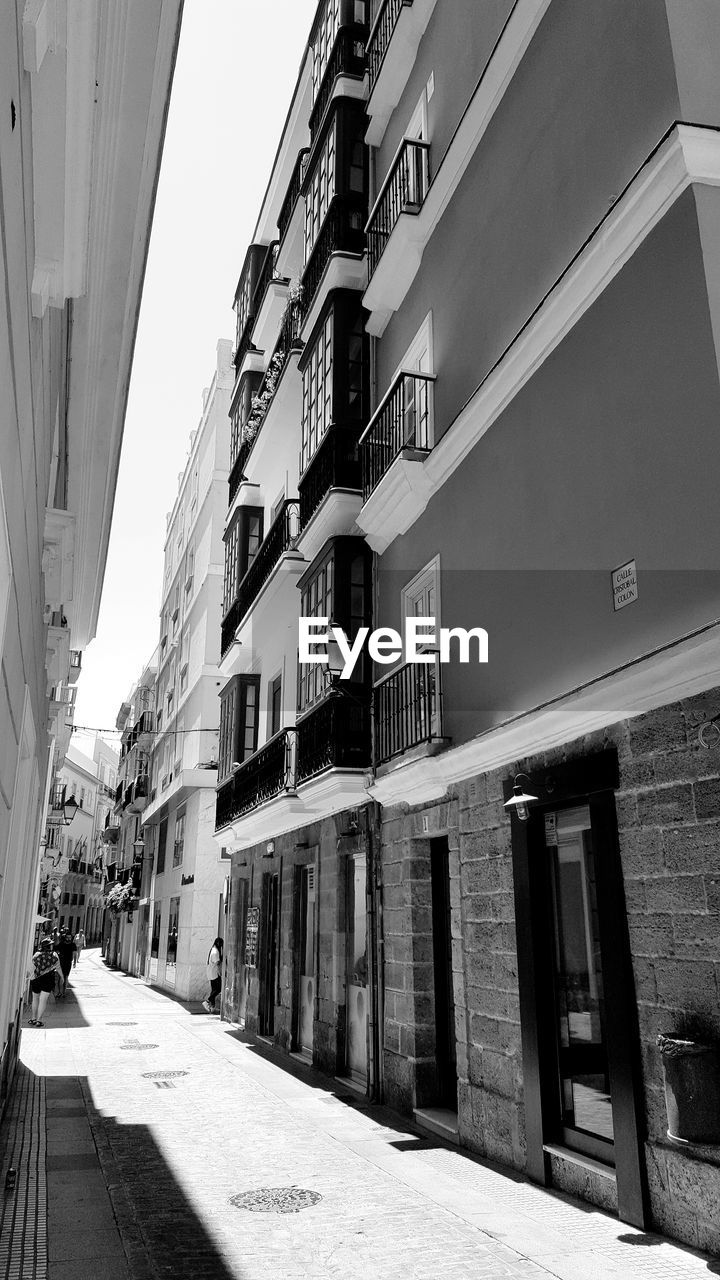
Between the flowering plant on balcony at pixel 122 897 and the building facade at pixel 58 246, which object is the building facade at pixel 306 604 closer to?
the building facade at pixel 58 246

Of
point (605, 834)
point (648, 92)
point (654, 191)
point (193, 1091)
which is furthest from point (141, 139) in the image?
point (193, 1091)

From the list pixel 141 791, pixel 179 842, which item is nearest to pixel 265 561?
pixel 179 842

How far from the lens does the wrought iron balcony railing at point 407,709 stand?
982 centimetres

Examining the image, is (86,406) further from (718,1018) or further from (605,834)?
(718,1018)

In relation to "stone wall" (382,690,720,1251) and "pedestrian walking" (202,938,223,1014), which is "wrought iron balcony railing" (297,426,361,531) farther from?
"pedestrian walking" (202,938,223,1014)

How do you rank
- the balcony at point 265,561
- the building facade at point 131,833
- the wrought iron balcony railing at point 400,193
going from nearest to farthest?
1. the wrought iron balcony railing at point 400,193
2. the balcony at point 265,561
3. the building facade at point 131,833

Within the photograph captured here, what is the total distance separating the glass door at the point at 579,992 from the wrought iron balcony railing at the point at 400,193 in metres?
7.67

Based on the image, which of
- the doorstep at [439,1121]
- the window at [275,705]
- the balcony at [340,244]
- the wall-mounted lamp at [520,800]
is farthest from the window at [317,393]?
the doorstep at [439,1121]

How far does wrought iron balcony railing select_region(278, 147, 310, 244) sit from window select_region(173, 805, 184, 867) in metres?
18.1

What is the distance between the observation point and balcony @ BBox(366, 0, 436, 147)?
1161 cm

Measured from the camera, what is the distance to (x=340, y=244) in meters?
13.4

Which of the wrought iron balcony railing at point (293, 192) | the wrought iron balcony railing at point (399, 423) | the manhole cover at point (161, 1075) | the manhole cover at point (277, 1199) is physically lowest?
the manhole cover at point (161, 1075)

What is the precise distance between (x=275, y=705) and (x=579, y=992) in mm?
10911

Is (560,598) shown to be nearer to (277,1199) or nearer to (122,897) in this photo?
(277,1199)
